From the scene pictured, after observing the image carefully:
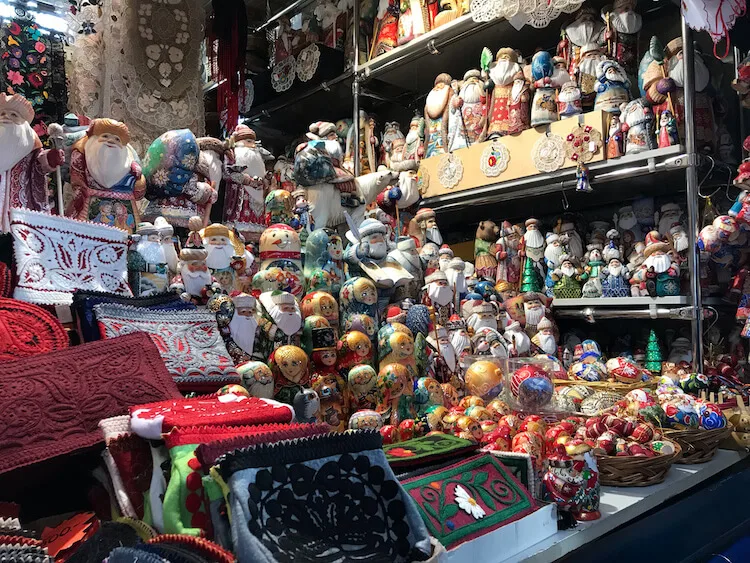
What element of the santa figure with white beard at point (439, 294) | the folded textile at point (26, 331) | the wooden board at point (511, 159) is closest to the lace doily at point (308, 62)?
the wooden board at point (511, 159)

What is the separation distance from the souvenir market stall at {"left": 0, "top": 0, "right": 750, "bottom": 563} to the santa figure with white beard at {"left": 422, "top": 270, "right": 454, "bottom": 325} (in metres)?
0.01

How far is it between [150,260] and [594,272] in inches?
87.0

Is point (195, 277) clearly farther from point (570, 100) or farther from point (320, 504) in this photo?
point (570, 100)

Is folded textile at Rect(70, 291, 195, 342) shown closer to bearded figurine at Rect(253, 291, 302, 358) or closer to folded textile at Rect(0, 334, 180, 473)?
folded textile at Rect(0, 334, 180, 473)

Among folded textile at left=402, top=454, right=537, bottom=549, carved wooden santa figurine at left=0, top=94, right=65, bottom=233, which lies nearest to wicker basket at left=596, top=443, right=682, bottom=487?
folded textile at left=402, top=454, right=537, bottom=549

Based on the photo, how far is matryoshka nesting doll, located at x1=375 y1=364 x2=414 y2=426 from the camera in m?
1.91

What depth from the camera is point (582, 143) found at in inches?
118

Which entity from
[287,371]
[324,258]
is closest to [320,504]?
[287,371]

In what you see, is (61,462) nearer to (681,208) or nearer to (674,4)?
(681,208)

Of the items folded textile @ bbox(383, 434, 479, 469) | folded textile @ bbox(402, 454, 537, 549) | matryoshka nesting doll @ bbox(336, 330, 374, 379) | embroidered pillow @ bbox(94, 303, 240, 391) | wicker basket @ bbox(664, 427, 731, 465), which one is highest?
embroidered pillow @ bbox(94, 303, 240, 391)

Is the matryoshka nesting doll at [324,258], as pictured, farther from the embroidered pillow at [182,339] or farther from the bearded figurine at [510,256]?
the bearded figurine at [510,256]

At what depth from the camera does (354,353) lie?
195cm

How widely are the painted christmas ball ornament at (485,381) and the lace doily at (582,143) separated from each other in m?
1.32

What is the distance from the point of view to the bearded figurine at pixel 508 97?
3.27 m
